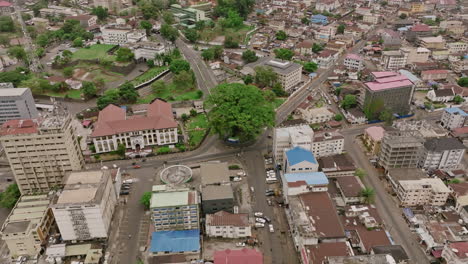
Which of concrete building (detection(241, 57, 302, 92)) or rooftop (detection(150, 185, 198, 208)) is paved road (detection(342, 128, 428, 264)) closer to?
concrete building (detection(241, 57, 302, 92))

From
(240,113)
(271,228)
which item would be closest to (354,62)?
(240,113)

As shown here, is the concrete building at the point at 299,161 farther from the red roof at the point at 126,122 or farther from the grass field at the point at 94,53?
the grass field at the point at 94,53

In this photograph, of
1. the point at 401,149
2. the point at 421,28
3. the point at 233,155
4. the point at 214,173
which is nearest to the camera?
the point at 214,173

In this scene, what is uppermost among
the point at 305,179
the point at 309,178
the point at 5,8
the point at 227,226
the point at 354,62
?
the point at 5,8

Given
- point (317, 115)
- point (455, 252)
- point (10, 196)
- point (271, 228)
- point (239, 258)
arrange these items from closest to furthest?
point (239, 258) < point (455, 252) < point (271, 228) < point (10, 196) < point (317, 115)

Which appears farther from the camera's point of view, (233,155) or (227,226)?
(233,155)

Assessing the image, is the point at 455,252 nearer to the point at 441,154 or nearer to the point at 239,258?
the point at 441,154

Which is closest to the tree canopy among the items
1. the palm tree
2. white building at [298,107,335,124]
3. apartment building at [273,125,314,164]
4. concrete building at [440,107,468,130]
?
white building at [298,107,335,124]
